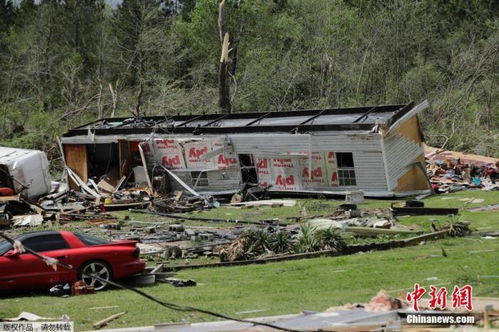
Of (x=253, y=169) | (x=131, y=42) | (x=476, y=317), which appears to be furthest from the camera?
(x=131, y=42)

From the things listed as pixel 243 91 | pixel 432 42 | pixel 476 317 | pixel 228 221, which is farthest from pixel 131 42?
pixel 476 317

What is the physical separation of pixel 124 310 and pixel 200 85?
146ft

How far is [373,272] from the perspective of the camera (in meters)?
Result: 14.6

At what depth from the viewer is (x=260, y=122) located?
34.6m

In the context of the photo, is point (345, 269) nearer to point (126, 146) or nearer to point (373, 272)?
point (373, 272)

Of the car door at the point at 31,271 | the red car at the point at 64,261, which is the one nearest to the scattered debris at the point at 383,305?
the red car at the point at 64,261

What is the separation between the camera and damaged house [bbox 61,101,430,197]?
98.2 feet

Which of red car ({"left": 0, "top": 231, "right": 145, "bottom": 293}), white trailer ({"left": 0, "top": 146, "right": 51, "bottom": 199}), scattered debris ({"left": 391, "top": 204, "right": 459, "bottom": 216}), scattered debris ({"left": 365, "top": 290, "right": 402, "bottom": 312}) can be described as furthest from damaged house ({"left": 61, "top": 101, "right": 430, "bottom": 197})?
scattered debris ({"left": 365, "top": 290, "right": 402, "bottom": 312})

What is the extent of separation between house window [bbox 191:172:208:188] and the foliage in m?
11.9

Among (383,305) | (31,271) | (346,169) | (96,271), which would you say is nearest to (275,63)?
(346,169)

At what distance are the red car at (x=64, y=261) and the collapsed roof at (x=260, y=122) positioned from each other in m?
15.9

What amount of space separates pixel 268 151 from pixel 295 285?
18.9 metres

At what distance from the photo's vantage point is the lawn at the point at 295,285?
39.2 feet

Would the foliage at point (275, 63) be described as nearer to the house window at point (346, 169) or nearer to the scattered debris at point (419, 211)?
the house window at point (346, 169)
